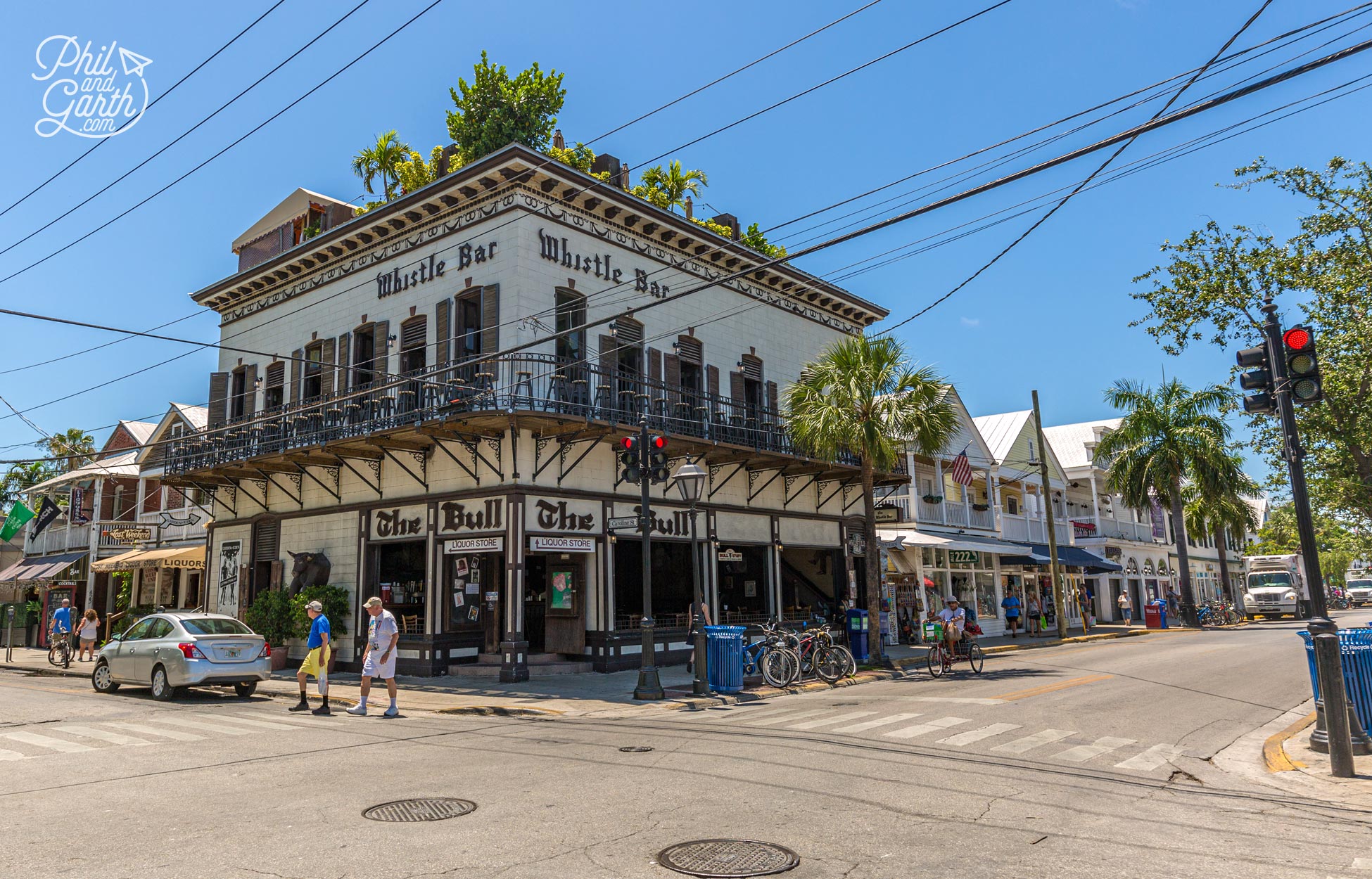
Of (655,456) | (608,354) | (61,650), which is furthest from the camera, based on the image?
(61,650)

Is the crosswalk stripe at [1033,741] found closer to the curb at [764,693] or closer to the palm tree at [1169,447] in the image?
the curb at [764,693]

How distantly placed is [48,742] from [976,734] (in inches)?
443

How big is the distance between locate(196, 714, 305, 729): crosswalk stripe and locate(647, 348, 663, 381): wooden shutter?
460 inches

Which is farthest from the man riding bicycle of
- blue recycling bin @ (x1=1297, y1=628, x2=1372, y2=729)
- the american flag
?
blue recycling bin @ (x1=1297, y1=628, x2=1372, y2=729)

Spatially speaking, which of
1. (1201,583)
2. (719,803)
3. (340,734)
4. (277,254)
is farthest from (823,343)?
(1201,583)

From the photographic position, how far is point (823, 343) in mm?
28734

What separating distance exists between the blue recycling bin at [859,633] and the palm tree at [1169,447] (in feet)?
75.7

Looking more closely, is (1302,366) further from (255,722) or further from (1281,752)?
(255,722)

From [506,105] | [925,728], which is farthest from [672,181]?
[925,728]

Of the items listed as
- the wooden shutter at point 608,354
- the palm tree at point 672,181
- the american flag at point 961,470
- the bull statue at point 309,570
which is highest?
the palm tree at point 672,181

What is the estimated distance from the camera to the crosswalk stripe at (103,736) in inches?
423

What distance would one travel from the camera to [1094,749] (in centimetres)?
984

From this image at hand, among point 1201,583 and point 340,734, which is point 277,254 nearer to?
point 340,734

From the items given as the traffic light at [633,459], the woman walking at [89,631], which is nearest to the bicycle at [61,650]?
the woman walking at [89,631]
